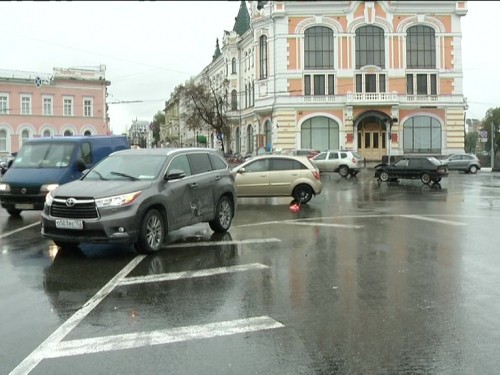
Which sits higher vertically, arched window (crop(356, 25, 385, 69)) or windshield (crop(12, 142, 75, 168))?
arched window (crop(356, 25, 385, 69))

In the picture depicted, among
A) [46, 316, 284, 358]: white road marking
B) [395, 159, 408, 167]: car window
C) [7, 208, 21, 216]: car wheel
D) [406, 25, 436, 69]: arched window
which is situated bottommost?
[46, 316, 284, 358]: white road marking

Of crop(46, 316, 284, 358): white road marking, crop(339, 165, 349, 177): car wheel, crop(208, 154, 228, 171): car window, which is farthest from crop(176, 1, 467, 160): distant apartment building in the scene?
crop(46, 316, 284, 358): white road marking

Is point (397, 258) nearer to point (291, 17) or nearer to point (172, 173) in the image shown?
point (172, 173)

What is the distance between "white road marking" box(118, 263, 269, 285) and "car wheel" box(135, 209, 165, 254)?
4.07 ft

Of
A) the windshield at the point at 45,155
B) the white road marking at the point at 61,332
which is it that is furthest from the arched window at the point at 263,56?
the white road marking at the point at 61,332

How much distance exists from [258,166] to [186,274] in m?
10.5

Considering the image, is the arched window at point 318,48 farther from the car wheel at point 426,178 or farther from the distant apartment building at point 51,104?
the distant apartment building at point 51,104

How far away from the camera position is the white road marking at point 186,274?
23.9 ft

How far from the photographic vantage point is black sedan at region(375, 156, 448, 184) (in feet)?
90.1

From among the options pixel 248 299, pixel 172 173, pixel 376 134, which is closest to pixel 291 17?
pixel 376 134

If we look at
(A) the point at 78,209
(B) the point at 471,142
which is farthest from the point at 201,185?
(B) the point at 471,142

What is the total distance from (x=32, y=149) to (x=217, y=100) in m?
53.0

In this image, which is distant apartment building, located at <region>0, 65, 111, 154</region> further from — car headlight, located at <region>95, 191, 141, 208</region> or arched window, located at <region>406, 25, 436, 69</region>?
car headlight, located at <region>95, 191, 141, 208</region>

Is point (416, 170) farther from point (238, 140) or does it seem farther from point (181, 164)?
point (238, 140)
